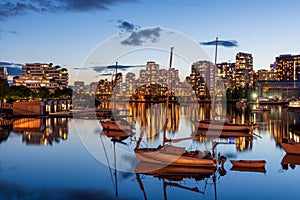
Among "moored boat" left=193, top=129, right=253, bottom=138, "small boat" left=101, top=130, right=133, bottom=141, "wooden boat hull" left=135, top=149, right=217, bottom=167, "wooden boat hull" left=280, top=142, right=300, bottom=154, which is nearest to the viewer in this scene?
"wooden boat hull" left=135, top=149, right=217, bottom=167

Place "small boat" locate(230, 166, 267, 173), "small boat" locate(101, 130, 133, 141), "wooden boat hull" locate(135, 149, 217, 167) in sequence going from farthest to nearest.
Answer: "small boat" locate(101, 130, 133, 141) → "small boat" locate(230, 166, 267, 173) → "wooden boat hull" locate(135, 149, 217, 167)

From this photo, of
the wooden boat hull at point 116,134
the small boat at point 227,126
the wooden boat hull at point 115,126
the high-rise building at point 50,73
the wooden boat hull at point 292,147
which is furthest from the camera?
the high-rise building at point 50,73

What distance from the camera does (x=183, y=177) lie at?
21.2 meters

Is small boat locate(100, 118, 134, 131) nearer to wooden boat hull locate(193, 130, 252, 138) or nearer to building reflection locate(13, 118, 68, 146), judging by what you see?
building reflection locate(13, 118, 68, 146)

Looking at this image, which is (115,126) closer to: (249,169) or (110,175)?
(110,175)

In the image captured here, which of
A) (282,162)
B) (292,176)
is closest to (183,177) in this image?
(292,176)

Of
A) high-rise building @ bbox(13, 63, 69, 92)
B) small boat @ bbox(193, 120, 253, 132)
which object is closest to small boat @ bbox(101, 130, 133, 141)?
small boat @ bbox(193, 120, 253, 132)

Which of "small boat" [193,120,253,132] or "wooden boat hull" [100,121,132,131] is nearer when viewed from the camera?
"wooden boat hull" [100,121,132,131]

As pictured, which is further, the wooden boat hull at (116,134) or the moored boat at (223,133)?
the moored boat at (223,133)

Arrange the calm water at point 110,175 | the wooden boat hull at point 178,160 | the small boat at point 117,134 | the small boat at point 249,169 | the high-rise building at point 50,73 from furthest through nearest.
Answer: the high-rise building at point 50,73 → the small boat at point 117,134 → the small boat at point 249,169 → the wooden boat hull at point 178,160 → the calm water at point 110,175

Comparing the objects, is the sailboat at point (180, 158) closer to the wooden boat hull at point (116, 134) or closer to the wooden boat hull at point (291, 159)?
the wooden boat hull at point (291, 159)

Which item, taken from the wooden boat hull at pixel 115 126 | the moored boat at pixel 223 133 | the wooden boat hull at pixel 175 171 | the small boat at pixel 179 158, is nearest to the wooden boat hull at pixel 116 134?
the wooden boat hull at pixel 115 126

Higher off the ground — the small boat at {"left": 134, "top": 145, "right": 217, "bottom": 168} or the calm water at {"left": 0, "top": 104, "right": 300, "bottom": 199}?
the small boat at {"left": 134, "top": 145, "right": 217, "bottom": 168}

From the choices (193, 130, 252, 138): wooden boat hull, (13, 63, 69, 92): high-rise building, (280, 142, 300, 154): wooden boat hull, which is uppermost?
(13, 63, 69, 92): high-rise building
